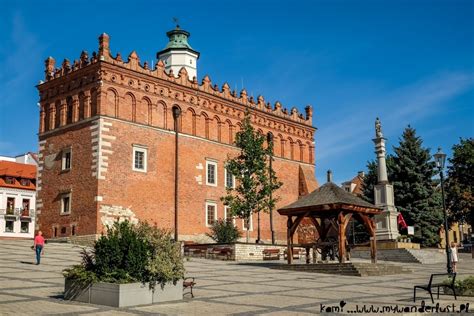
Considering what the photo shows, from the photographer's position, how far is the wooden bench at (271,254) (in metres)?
28.8

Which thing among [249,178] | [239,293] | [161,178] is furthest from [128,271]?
[161,178]

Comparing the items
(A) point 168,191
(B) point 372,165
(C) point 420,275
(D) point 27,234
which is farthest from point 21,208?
(C) point 420,275

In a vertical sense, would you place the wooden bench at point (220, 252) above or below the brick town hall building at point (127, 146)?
below

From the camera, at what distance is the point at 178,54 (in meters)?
45.6

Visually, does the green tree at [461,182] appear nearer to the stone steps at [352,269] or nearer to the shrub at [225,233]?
the shrub at [225,233]

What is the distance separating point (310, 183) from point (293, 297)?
33557 mm

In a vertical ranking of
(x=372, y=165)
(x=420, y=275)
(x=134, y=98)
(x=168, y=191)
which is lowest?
(x=420, y=275)

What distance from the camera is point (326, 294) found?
44.6 ft

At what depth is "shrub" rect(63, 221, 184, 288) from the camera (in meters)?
11.8

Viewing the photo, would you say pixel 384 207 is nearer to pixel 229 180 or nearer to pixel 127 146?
pixel 229 180

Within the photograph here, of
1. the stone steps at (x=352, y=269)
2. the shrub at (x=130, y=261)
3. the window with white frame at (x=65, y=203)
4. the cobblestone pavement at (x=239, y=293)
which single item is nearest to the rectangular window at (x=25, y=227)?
the window with white frame at (x=65, y=203)

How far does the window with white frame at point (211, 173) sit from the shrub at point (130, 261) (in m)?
25.5

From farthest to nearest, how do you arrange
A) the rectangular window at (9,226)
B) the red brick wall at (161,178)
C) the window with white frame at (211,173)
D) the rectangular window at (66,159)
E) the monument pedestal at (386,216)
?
the rectangular window at (9,226)
the window with white frame at (211,173)
the rectangular window at (66,159)
the red brick wall at (161,178)
the monument pedestal at (386,216)

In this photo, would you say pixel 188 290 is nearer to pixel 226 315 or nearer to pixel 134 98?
pixel 226 315
